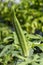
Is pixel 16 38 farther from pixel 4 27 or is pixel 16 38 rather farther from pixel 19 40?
pixel 4 27

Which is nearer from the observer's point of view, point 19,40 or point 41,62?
point 41,62

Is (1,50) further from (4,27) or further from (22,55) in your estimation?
(4,27)

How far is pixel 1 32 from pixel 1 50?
848 mm

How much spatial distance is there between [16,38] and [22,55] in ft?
0.46

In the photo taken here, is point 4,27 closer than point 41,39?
No

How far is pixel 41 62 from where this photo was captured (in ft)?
4.26

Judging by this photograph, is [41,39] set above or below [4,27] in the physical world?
above

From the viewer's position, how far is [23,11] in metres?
2.91

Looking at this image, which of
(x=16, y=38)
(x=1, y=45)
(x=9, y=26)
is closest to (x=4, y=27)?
(x=9, y=26)

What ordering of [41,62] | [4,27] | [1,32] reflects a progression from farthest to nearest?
[4,27]
[1,32]
[41,62]

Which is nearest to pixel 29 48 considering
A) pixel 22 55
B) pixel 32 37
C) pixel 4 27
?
pixel 22 55

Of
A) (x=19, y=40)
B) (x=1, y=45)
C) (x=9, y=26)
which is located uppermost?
(x=19, y=40)

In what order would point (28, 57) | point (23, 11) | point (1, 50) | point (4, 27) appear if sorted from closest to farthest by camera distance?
1. point (28, 57)
2. point (1, 50)
3. point (4, 27)
4. point (23, 11)

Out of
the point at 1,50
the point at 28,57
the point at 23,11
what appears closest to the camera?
the point at 28,57
